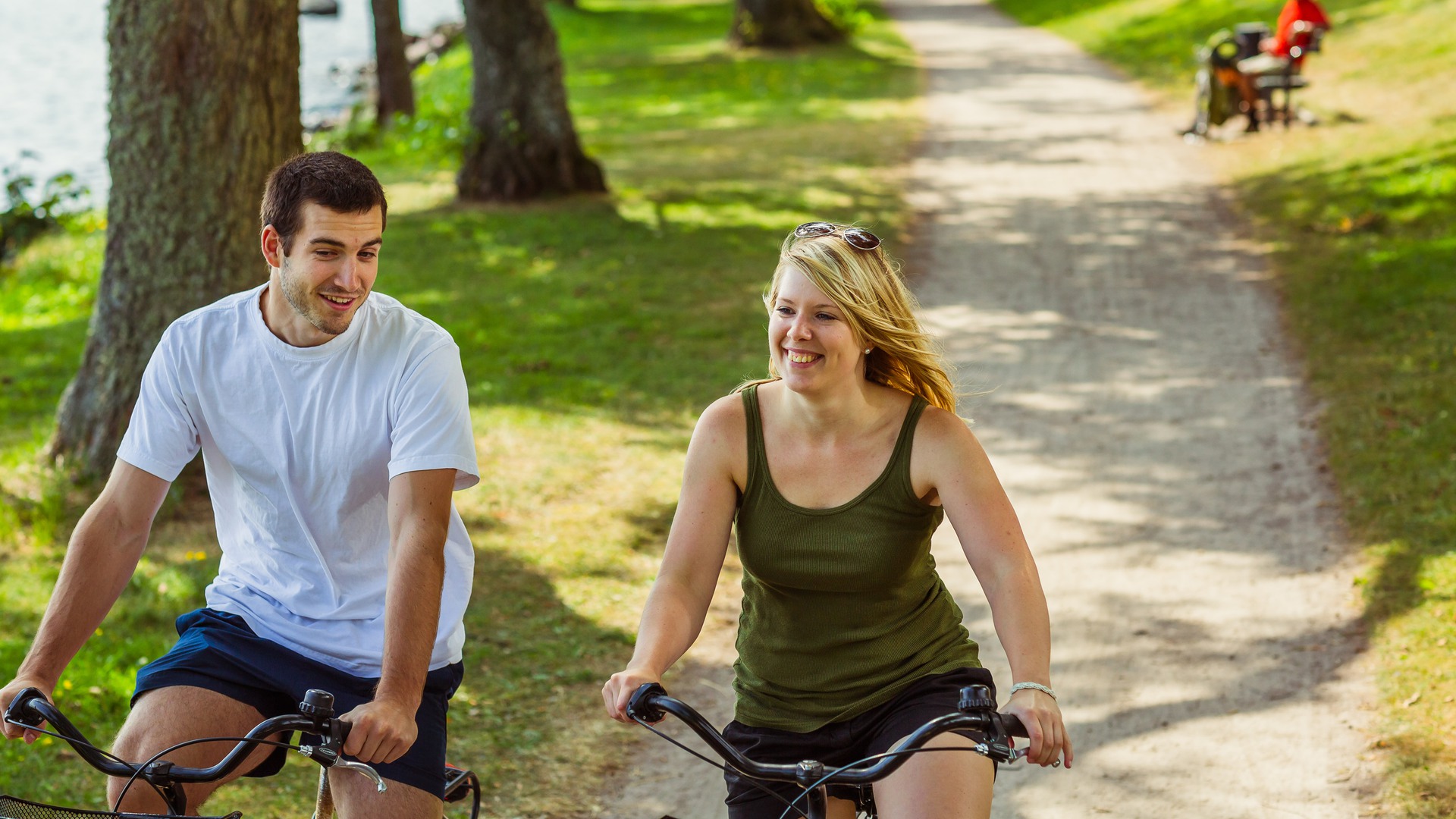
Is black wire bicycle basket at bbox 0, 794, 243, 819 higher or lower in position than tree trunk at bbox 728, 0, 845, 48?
higher

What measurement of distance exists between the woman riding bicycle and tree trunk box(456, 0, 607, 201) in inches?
421

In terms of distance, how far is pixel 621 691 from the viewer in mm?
2730

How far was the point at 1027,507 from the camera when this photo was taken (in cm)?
702

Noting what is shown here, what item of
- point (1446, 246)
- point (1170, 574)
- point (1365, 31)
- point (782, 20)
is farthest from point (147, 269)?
point (782, 20)

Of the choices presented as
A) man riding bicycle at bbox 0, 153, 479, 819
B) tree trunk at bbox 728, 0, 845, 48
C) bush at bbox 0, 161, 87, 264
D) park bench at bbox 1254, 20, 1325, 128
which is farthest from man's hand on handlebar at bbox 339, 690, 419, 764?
tree trunk at bbox 728, 0, 845, 48

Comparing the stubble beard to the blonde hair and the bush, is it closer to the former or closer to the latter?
the blonde hair

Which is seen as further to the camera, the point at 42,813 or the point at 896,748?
the point at 896,748

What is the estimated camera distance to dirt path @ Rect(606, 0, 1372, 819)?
472cm

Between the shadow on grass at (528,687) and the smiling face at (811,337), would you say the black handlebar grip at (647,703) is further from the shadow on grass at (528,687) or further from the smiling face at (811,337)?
the shadow on grass at (528,687)

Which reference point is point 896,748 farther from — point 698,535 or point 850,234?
point 850,234

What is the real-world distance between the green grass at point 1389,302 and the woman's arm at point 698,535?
256cm

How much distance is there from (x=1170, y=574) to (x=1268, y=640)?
70 centimetres

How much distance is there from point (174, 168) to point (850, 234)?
15.6 feet

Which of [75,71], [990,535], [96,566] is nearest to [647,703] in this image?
[990,535]
